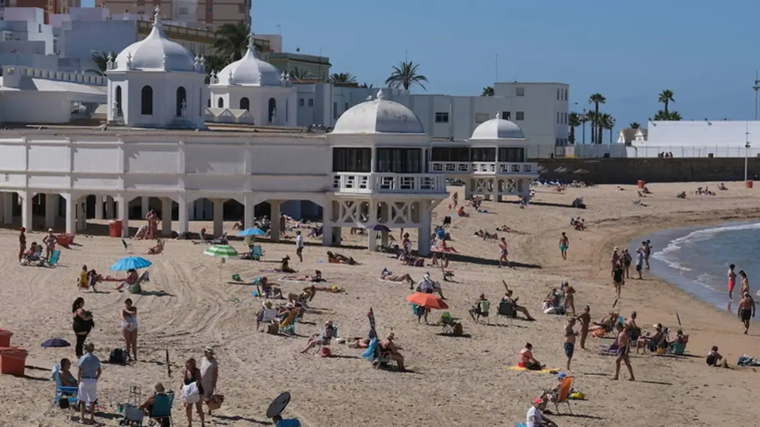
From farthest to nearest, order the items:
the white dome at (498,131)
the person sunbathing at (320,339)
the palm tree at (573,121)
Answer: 1. the palm tree at (573,121)
2. the white dome at (498,131)
3. the person sunbathing at (320,339)

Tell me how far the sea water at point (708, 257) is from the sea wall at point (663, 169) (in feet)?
89.0

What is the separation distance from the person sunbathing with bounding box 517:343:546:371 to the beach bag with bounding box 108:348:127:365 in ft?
24.2

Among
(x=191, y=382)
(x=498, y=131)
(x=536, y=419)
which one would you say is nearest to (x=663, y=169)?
(x=498, y=131)

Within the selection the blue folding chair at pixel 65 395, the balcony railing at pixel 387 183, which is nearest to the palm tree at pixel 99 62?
the balcony railing at pixel 387 183

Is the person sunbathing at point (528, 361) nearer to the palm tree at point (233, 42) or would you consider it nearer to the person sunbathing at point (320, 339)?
the person sunbathing at point (320, 339)

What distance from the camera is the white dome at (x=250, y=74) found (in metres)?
65.1

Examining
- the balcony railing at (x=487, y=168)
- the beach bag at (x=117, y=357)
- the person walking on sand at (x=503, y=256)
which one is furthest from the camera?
the balcony railing at (x=487, y=168)

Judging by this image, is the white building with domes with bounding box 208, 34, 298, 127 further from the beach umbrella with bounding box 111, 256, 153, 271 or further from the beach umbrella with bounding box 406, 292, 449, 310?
the beach umbrella with bounding box 406, 292, 449, 310

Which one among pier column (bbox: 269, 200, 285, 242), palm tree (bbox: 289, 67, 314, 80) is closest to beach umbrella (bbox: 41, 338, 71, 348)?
pier column (bbox: 269, 200, 285, 242)

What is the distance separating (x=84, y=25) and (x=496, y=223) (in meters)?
38.3

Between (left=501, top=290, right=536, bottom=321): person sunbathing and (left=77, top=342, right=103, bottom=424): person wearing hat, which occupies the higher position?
(left=77, top=342, right=103, bottom=424): person wearing hat

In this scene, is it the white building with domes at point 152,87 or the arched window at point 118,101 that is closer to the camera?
the white building with domes at point 152,87

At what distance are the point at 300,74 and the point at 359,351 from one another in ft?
256

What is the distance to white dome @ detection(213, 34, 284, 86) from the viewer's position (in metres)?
65.1
